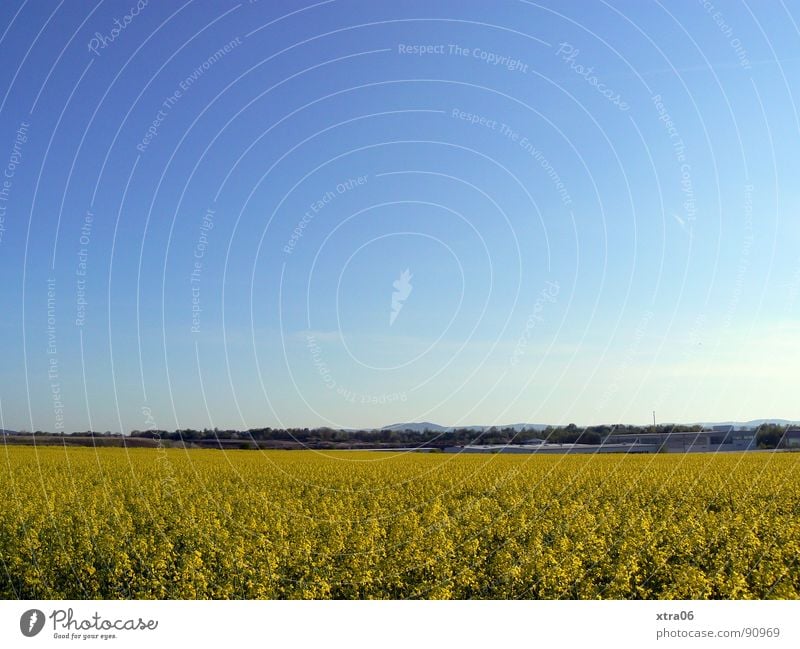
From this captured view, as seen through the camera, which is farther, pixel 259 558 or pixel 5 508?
pixel 5 508

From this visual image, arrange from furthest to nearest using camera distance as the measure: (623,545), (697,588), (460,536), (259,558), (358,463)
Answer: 1. (358,463)
2. (460,536)
3. (623,545)
4. (259,558)
5. (697,588)

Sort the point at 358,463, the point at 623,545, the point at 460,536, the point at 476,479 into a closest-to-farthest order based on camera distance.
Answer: the point at 623,545, the point at 460,536, the point at 476,479, the point at 358,463

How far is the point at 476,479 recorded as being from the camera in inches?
1182

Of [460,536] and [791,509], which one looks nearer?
[460,536]

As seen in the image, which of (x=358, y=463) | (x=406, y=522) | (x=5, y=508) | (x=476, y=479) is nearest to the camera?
(x=406, y=522)

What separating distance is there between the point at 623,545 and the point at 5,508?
15.3 m
